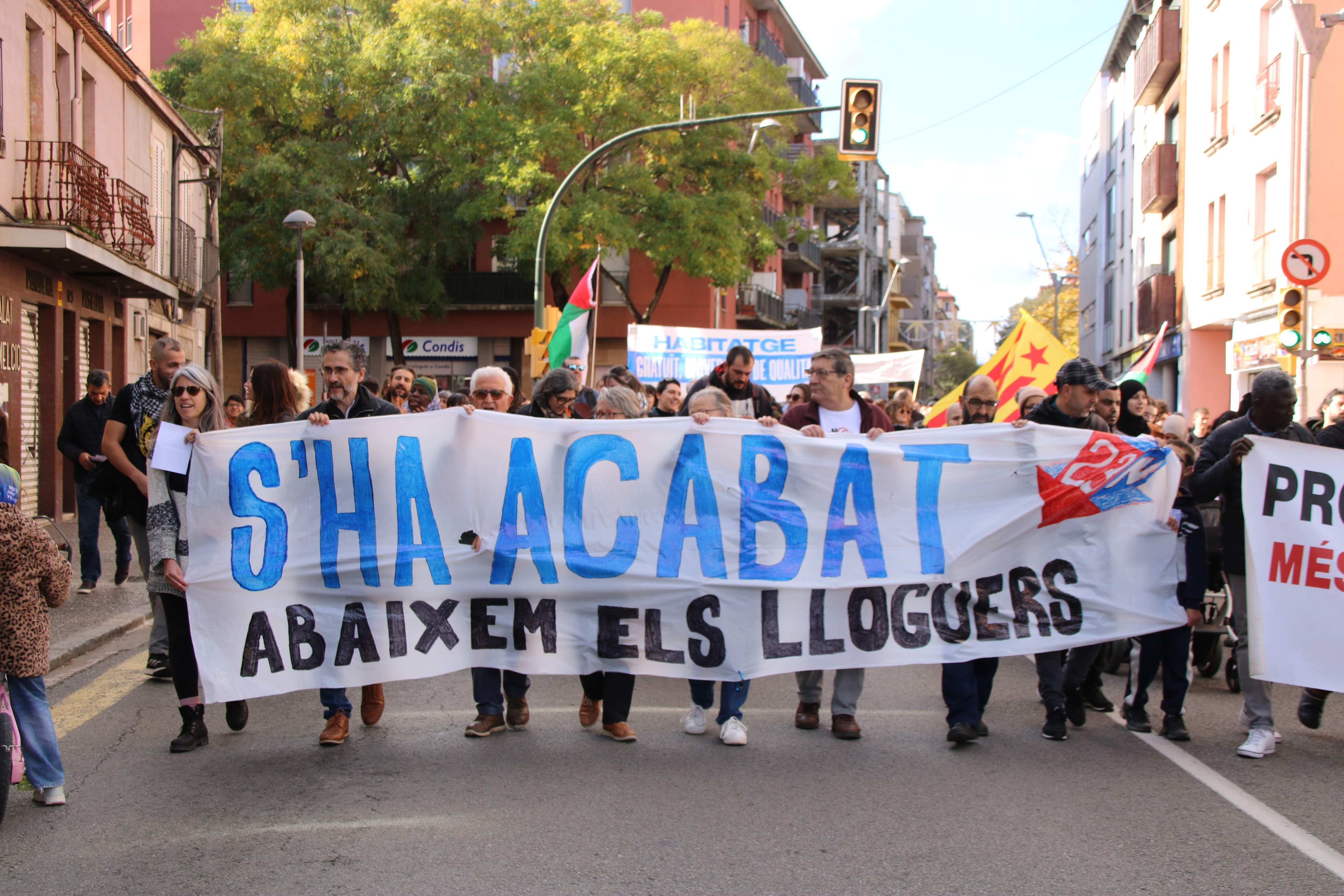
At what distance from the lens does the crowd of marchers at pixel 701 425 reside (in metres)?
6.22

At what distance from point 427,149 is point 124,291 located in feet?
55.2

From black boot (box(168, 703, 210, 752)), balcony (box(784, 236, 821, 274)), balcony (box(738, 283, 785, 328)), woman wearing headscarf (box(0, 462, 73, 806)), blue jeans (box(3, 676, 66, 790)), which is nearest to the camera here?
woman wearing headscarf (box(0, 462, 73, 806))

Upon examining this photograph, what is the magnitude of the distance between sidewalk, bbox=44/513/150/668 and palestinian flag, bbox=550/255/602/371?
232 inches

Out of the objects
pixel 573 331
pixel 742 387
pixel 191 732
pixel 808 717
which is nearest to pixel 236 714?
pixel 191 732

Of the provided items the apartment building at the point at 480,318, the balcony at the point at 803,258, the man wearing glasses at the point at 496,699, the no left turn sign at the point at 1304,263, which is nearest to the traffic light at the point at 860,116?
the no left turn sign at the point at 1304,263

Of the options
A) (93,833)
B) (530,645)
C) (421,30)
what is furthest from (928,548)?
(421,30)

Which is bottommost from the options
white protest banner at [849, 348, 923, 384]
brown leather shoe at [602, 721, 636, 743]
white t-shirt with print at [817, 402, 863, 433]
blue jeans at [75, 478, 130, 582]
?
brown leather shoe at [602, 721, 636, 743]

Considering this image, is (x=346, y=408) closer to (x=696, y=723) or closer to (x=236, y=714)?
(x=236, y=714)

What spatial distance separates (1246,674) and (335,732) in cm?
425

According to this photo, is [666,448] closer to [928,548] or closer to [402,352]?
[928,548]

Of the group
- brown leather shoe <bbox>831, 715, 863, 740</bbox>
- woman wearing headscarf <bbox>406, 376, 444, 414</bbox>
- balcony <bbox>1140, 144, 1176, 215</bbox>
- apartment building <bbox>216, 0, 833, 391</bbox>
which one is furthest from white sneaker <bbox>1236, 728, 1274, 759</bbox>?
apartment building <bbox>216, 0, 833, 391</bbox>

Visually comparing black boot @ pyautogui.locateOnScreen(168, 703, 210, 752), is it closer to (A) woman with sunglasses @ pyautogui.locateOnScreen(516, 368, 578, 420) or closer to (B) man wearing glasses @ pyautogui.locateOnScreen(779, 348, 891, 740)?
(A) woman with sunglasses @ pyautogui.locateOnScreen(516, 368, 578, 420)

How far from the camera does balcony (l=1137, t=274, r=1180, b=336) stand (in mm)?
30016

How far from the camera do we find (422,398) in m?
11.4
